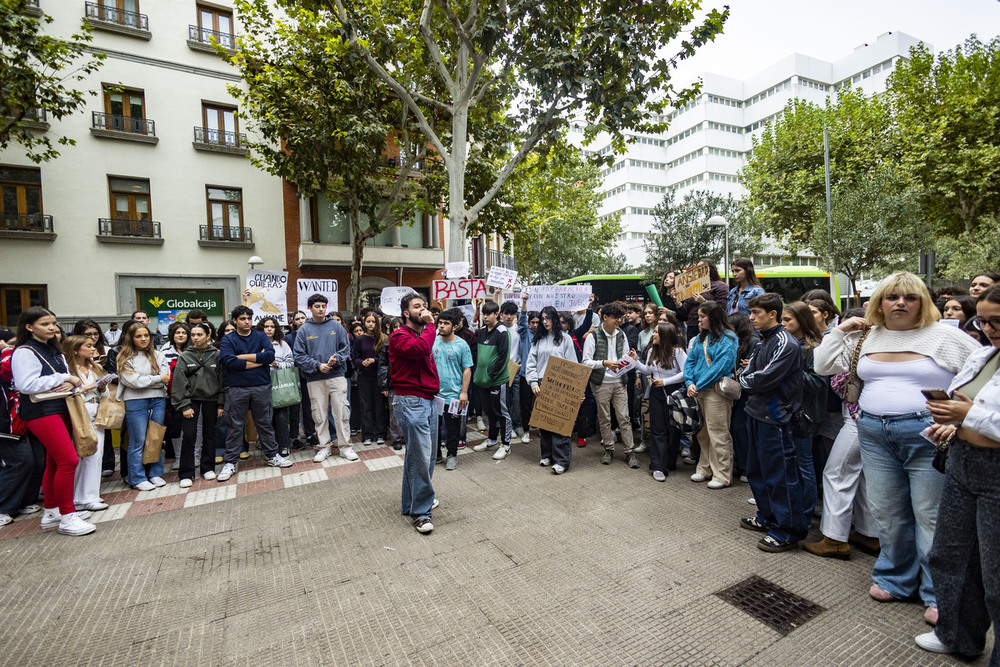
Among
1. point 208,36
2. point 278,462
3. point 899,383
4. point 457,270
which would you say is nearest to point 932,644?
point 899,383

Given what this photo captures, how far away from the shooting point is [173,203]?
56.1 ft

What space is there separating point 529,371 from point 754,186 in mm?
25345

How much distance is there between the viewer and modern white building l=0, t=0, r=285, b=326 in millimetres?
15281

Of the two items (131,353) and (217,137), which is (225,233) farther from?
(131,353)

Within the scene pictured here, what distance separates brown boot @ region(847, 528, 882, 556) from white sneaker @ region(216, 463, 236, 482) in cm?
627

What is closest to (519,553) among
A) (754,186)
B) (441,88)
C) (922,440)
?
(922,440)

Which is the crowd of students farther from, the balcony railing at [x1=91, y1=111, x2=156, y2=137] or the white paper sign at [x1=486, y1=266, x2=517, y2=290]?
the balcony railing at [x1=91, y1=111, x2=156, y2=137]

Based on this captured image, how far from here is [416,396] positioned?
4535 mm

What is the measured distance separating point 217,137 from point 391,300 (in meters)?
14.3

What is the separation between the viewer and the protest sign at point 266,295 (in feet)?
26.6

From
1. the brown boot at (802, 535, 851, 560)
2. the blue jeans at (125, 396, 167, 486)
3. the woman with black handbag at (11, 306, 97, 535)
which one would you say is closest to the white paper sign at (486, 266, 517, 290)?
the blue jeans at (125, 396, 167, 486)

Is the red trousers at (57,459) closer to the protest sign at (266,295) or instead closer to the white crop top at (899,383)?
the protest sign at (266,295)

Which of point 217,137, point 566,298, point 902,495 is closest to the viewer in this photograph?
point 902,495

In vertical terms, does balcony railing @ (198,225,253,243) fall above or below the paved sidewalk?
above
